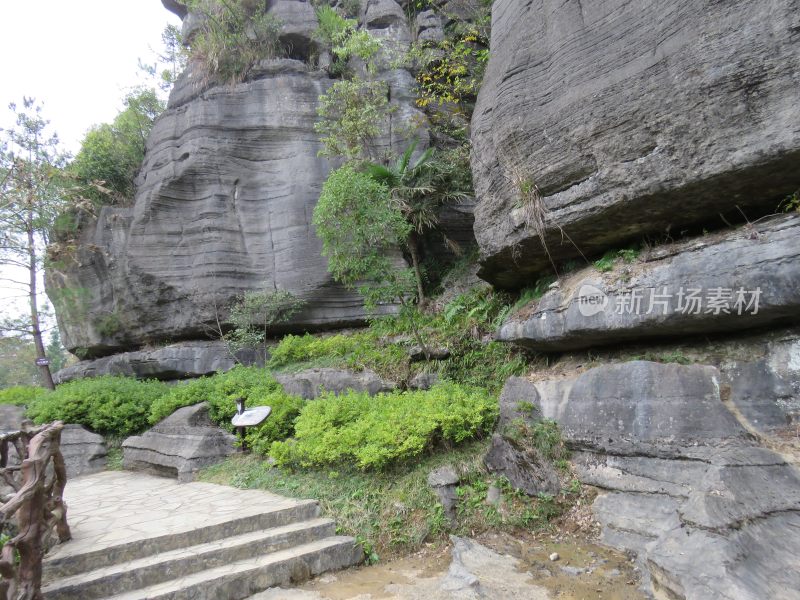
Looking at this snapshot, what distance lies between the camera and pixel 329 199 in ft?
24.5

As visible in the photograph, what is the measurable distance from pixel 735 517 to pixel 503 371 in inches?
135

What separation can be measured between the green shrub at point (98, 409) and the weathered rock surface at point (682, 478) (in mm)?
7433

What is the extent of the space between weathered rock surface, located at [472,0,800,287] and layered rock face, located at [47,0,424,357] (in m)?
4.97

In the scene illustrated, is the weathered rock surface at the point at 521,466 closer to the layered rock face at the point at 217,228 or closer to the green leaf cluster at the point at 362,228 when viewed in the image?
the green leaf cluster at the point at 362,228

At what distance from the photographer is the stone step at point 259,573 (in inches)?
141

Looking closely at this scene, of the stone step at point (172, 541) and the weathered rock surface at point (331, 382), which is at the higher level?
the weathered rock surface at point (331, 382)

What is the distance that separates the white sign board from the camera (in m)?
6.50

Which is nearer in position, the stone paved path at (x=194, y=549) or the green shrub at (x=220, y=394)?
the stone paved path at (x=194, y=549)

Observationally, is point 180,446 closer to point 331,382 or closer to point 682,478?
point 331,382

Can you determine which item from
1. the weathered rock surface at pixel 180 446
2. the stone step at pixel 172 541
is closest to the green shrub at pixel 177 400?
the weathered rock surface at pixel 180 446

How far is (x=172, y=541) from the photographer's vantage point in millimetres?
4129

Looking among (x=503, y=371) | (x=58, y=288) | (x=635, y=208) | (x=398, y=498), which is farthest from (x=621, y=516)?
(x=58, y=288)

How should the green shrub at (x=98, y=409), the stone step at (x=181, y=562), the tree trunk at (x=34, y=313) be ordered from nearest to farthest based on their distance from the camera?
the stone step at (x=181, y=562) < the green shrub at (x=98, y=409) < the tree trunk at (x=34, y=313)

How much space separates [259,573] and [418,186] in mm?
7265
